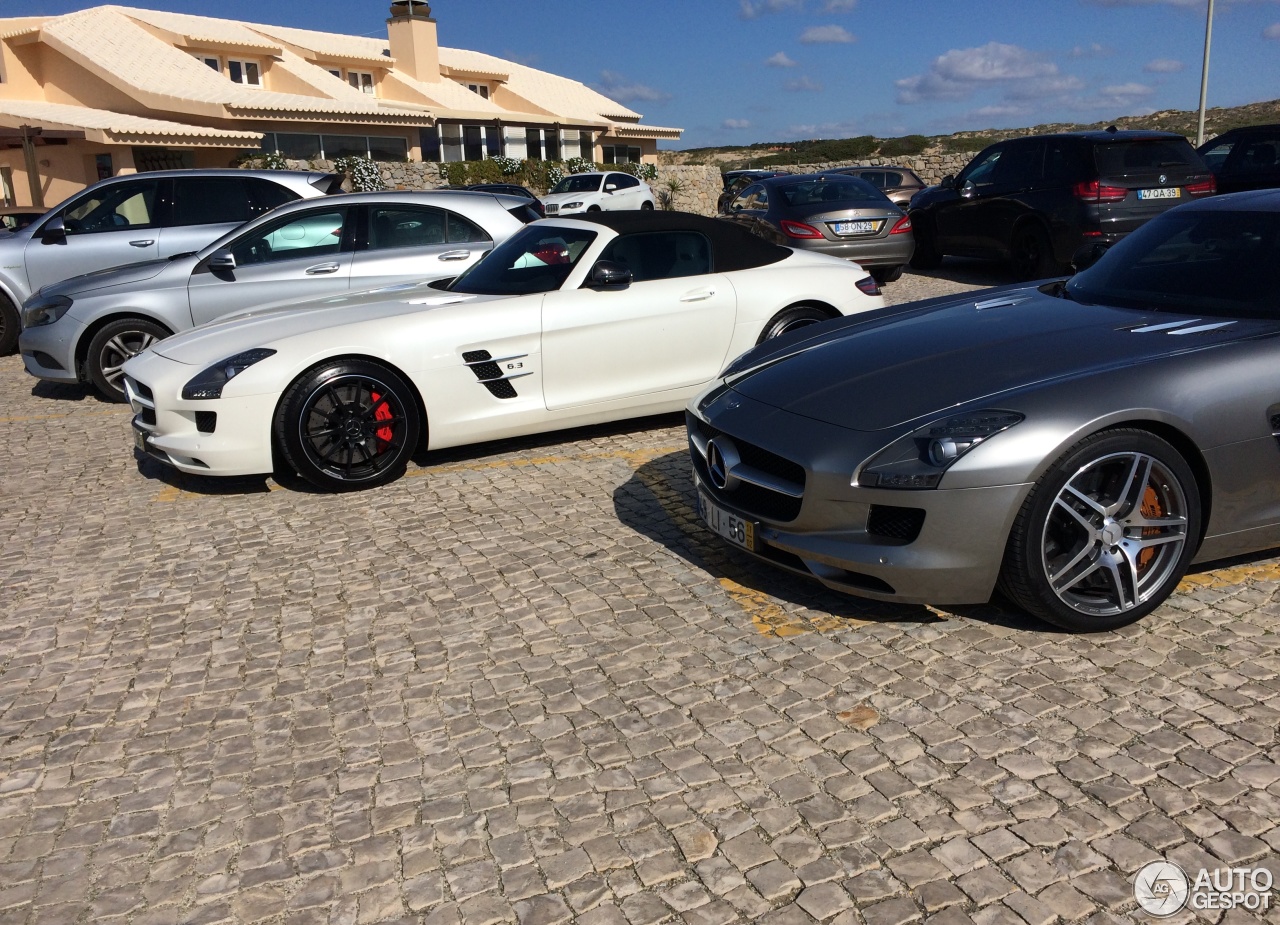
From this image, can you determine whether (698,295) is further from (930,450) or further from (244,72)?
(244,72)

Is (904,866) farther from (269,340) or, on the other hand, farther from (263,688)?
(269,340)

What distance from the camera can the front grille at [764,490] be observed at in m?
4.16

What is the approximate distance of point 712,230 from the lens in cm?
730

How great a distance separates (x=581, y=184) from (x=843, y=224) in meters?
18.4

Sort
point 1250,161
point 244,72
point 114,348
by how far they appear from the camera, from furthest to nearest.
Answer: point 244,72 < point 1250,161 < point 114,348

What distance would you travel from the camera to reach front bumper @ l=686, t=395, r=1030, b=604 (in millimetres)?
3789

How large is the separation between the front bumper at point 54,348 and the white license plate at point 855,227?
347 inches

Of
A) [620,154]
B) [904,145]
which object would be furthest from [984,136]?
[620,154]

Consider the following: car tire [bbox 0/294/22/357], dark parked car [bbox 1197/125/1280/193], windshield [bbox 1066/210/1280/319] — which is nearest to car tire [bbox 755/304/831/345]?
windshield [bbox 1066/210/1280/319]

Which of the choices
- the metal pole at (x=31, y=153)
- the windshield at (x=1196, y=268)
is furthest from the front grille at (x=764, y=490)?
the metal pole at (x=31, y=153)

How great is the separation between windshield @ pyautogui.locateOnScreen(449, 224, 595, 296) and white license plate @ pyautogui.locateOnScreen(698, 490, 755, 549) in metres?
2.55

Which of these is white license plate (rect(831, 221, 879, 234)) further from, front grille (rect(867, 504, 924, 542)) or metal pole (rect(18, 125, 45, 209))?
metal pole (rect(18, 125, 45, 209))

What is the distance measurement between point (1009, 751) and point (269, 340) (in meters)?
4.69

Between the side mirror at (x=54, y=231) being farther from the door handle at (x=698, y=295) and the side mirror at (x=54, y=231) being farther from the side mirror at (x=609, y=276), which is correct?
the door handle at (x=698, y=295)
